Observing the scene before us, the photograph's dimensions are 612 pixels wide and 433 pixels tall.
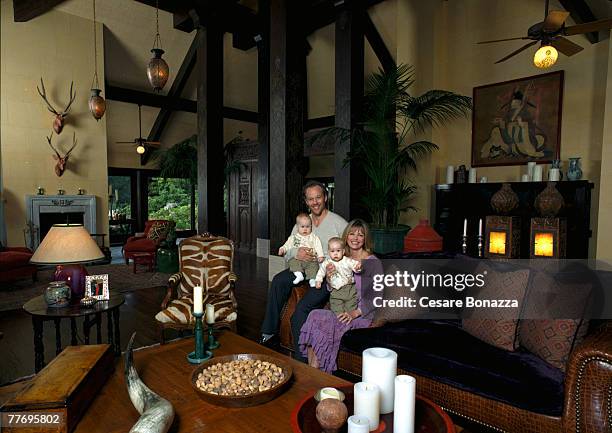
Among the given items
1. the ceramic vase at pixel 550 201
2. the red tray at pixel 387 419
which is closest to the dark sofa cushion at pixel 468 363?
the red tray at pixel 387 419

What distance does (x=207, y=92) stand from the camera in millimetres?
5375

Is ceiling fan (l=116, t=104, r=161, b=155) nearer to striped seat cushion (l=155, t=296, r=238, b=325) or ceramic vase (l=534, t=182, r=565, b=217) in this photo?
striped seat cushion (l=155, t=296, r=238, b=325)

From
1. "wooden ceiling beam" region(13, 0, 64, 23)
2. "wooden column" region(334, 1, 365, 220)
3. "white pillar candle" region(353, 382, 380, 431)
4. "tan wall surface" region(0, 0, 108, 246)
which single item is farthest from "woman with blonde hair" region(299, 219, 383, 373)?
"wooden ceiling beam" region(13, 0, 64, 23)

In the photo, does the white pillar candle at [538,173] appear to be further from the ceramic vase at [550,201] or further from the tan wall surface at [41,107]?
the tan wall surface at [41,107]

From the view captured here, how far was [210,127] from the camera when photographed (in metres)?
5.39

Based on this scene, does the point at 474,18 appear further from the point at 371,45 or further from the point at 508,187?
the point at 508,187

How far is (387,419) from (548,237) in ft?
14.6

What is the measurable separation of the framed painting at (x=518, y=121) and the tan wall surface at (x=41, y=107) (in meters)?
7.22

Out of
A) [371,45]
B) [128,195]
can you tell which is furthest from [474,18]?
[128,195]

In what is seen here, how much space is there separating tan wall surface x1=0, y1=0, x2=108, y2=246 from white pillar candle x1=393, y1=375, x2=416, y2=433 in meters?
7.76

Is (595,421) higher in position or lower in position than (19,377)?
higher

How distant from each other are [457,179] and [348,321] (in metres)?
4.07

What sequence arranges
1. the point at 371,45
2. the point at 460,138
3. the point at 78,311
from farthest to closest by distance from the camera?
the point at 371,45
the point at 460,138
the point at 78,311

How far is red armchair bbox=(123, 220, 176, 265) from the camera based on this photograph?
603cm
